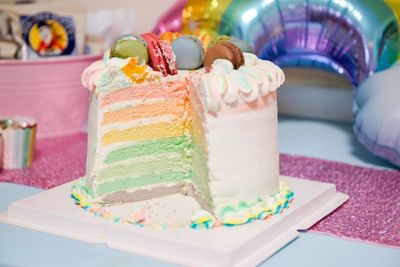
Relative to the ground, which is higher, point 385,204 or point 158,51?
point 158,51

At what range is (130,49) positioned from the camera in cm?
158

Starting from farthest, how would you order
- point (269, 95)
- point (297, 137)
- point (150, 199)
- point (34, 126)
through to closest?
point (297, 137)
point (34, 126)
point (150, 199)
point (269, 95)

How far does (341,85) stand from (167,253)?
1462 millimetres

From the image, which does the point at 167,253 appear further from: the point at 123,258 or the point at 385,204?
the point at 385,204

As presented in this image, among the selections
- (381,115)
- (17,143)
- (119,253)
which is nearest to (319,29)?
(381,115)

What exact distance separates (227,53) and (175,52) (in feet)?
0.48

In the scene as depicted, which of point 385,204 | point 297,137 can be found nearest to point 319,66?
point 297,137

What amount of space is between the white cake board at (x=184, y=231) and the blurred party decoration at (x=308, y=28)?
64 cm

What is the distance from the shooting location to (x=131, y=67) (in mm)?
1563

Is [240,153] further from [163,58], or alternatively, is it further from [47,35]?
[47,35]

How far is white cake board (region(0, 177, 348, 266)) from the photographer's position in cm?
136

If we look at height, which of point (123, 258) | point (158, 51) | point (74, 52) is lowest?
point (123, 258)

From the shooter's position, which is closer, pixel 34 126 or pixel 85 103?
pixel 34 126

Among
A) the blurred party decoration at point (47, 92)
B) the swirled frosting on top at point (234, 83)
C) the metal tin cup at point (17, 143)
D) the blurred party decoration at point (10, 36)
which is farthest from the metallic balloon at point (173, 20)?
the swirled frosting on top at point (234, 83)
